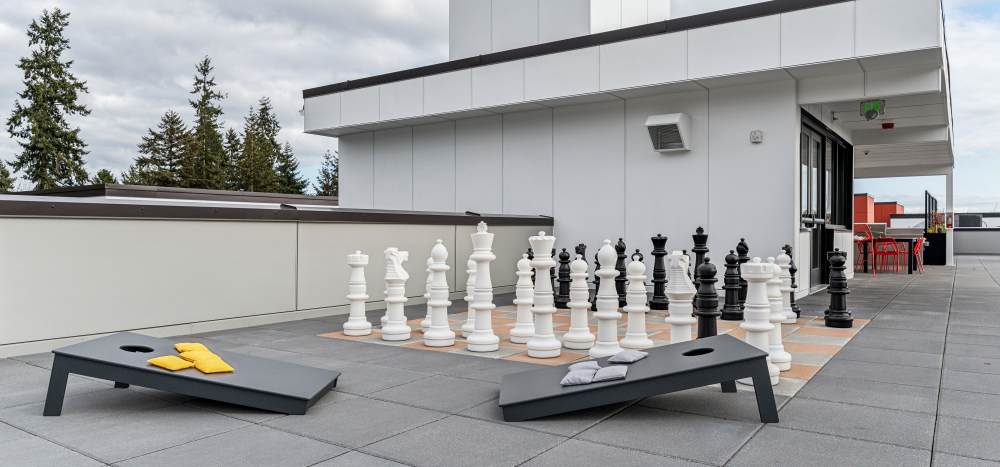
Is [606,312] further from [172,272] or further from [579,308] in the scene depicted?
[172,272]

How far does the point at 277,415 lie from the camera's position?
9.23ft

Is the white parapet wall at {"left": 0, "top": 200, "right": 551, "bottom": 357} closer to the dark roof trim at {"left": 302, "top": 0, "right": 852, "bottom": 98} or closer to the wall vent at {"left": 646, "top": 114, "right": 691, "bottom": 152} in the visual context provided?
the dark roof trim at {"left": 302, "top": 0, "right": 852, "bottom": 98}

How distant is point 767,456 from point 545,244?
2.31m

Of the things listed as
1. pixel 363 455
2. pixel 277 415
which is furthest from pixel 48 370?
pixel 363 455

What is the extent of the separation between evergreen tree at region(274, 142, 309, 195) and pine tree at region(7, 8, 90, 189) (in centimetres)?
1481

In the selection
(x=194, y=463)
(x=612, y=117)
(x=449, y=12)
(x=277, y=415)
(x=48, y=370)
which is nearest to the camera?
(x=194, y=463)

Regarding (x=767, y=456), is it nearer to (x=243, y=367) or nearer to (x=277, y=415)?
(x=277, y=415)

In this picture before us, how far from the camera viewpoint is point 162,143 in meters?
46.4

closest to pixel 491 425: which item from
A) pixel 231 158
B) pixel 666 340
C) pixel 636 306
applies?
pixel 636 306

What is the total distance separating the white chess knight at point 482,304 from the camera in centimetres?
439

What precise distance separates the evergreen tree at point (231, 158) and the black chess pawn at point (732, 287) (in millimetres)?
45548

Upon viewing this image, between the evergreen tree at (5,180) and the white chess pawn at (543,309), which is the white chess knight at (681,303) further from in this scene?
the evergreen tree at (5,180)

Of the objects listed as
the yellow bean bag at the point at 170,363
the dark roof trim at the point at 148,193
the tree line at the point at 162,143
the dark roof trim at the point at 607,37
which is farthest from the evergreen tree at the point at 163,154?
the yellow bean bag at the point at 170,363

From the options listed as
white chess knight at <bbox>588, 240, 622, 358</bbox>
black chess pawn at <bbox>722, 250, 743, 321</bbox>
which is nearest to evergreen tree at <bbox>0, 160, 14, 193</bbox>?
black chess pawn at <bbox>722, 250, 743, 321</bbox>
